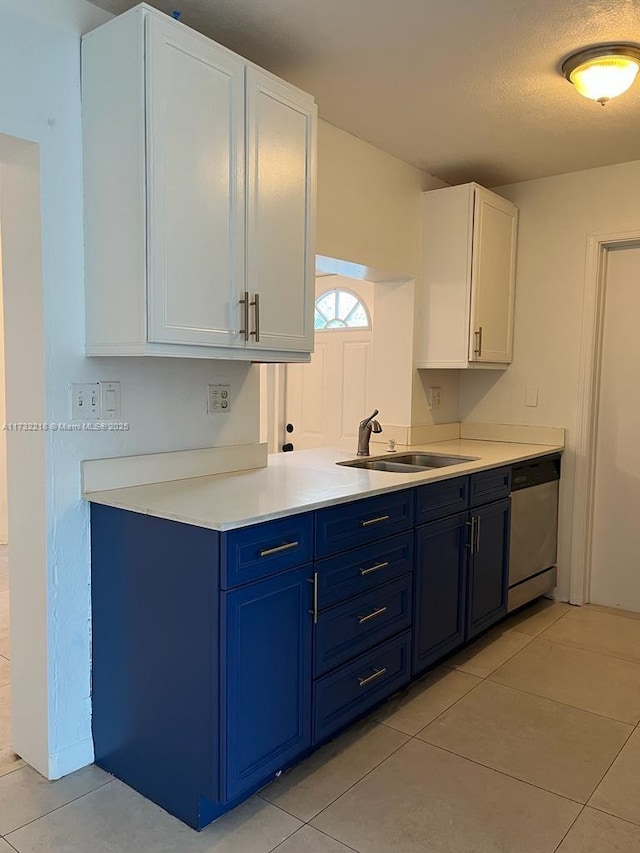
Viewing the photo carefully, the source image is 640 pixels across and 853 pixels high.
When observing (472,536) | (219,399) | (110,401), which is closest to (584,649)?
(472,536)

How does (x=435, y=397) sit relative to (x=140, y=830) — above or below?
above

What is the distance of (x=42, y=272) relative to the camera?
6.57ft

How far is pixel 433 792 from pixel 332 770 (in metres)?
0.33

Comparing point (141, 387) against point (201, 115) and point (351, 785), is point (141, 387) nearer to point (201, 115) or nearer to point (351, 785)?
point (201, 115)

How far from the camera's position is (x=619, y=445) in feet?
12.2

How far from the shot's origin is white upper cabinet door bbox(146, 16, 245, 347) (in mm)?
1910

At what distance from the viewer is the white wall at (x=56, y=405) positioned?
195 centimetres

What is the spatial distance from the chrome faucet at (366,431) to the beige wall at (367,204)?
78 cm

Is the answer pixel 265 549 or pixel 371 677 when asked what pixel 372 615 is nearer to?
pixel 371 677

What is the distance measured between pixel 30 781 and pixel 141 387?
4.28 ft

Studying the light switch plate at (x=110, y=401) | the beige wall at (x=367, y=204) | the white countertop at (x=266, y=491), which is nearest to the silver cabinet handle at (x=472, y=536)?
the white countertop at (x=266, y=491)

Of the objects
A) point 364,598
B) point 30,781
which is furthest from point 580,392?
point 30,781

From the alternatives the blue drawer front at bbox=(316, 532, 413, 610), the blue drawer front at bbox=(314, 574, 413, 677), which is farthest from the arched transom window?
the blue drawer front at bbox=(314, 574, 413, 677)

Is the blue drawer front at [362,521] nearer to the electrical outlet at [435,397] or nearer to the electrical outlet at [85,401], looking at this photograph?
the electrical outlet at [85,401]
